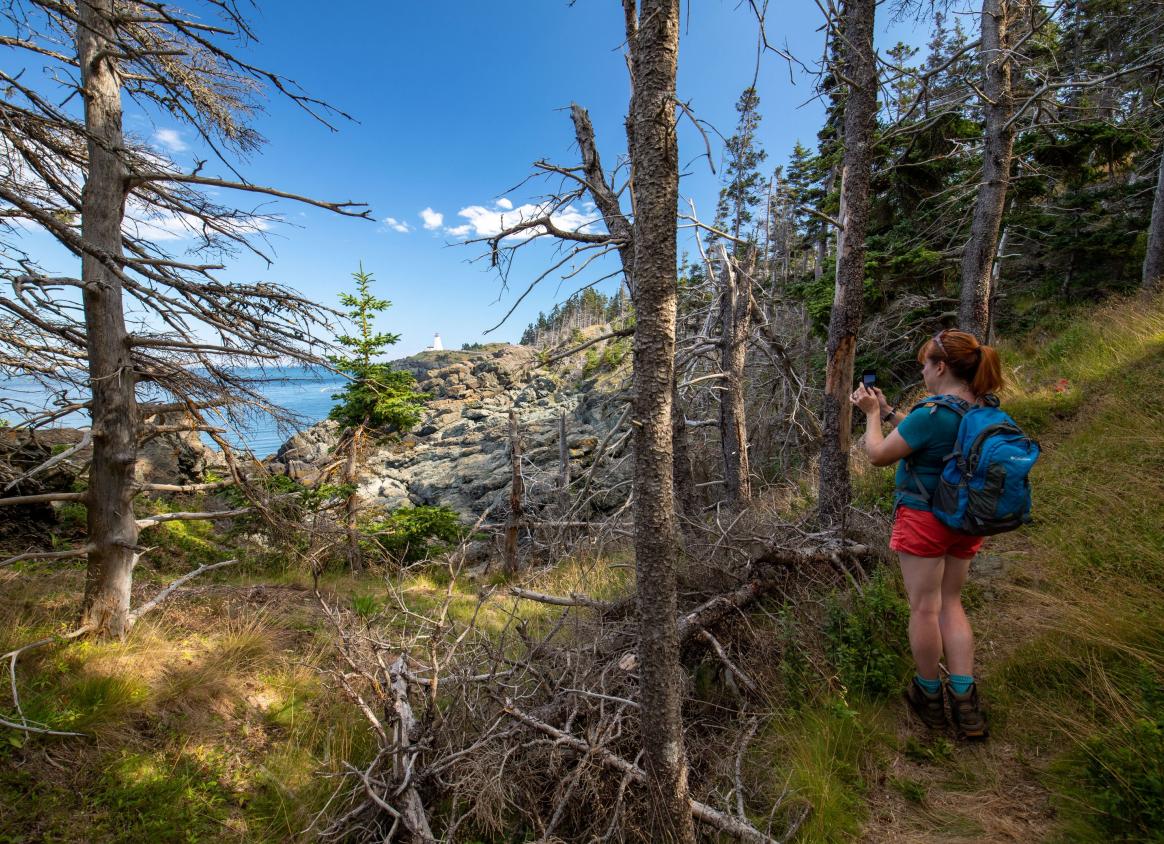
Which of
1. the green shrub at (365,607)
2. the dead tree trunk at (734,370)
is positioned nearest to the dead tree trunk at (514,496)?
the green shrub at (365,607)

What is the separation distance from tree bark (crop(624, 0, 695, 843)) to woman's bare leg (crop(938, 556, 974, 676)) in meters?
1.59

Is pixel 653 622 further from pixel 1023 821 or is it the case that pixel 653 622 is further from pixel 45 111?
pixel 45 111

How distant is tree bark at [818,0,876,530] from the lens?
4410 mm

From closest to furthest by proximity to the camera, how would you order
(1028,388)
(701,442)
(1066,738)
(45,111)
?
(1066,738), (45,111), (1028,388), (701,442)

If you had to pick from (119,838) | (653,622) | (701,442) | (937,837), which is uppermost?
(701,442)

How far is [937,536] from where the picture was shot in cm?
247

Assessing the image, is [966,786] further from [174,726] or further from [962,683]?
[174,726]

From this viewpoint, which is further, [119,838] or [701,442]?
[701,442]

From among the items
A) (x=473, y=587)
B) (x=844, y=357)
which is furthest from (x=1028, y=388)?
(x=473, y=587)

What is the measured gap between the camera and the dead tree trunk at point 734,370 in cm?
697

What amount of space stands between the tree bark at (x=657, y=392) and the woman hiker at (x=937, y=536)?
53.4 inches

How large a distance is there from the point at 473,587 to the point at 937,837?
8.58m

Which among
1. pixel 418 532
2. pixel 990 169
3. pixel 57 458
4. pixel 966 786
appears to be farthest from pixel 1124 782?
pixel 418 532

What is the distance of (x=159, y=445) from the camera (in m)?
13.3
